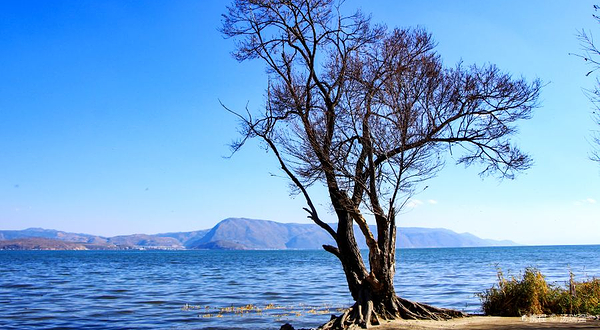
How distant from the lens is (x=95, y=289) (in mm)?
34906

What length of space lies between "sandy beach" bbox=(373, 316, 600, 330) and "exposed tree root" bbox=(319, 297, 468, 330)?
1.14 ft

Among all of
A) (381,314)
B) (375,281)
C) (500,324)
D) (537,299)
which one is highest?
(375,281)

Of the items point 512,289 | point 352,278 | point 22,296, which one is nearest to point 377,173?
point 352,278

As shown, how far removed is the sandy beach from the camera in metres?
12.7

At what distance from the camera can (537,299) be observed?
15.6m

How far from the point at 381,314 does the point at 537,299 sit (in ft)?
16.4

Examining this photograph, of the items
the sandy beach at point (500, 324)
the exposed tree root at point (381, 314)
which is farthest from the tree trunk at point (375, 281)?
the sandy beach at point (500, 324)

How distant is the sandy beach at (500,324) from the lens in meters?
12.7

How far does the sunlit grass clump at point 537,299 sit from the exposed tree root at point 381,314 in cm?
155

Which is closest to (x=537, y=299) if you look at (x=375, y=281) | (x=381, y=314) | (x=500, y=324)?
(x=500, y=324)

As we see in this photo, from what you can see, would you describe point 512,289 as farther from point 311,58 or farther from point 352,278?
point 311,58

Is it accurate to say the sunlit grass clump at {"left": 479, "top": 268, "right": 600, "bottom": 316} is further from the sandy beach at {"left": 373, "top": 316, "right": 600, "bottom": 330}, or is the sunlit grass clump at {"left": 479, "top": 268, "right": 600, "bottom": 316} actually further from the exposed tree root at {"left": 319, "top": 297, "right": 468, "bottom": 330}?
the exposed tree root at {"left": 319, "top": 297, "right": 468, "bottom": 330}

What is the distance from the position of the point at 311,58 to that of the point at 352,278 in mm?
6217

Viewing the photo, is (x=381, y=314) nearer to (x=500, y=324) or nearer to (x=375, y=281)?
(x=375, y=281)
